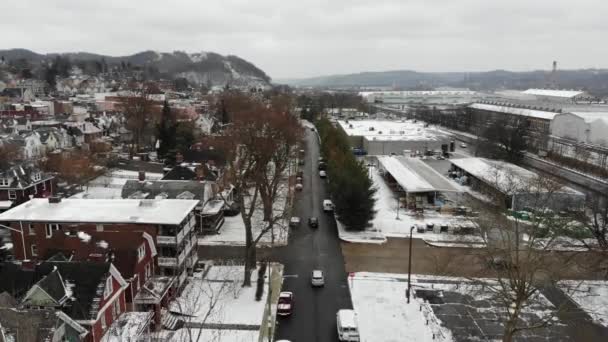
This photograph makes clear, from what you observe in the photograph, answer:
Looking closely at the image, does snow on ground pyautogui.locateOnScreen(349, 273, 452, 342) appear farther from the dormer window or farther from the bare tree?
the bare tree

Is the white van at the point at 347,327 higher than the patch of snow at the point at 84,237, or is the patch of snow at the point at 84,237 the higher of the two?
the patch of snow at the point at 84,237

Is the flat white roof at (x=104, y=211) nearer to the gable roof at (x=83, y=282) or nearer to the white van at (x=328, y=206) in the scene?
the gable roof at (x=83, y=282)

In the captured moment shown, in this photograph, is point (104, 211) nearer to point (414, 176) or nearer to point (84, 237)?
point (84, 237)

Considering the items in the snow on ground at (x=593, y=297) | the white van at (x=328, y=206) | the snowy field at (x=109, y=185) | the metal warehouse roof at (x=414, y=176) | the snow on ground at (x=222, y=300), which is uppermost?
the metal warehouse roof at (x=414, y=176)

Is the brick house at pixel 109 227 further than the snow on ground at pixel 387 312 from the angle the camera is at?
Yes

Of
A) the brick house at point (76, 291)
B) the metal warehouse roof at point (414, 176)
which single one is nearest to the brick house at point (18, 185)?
the brick house at point (76, 291)

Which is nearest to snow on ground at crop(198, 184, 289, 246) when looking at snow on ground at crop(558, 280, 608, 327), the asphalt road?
the asphalt road
